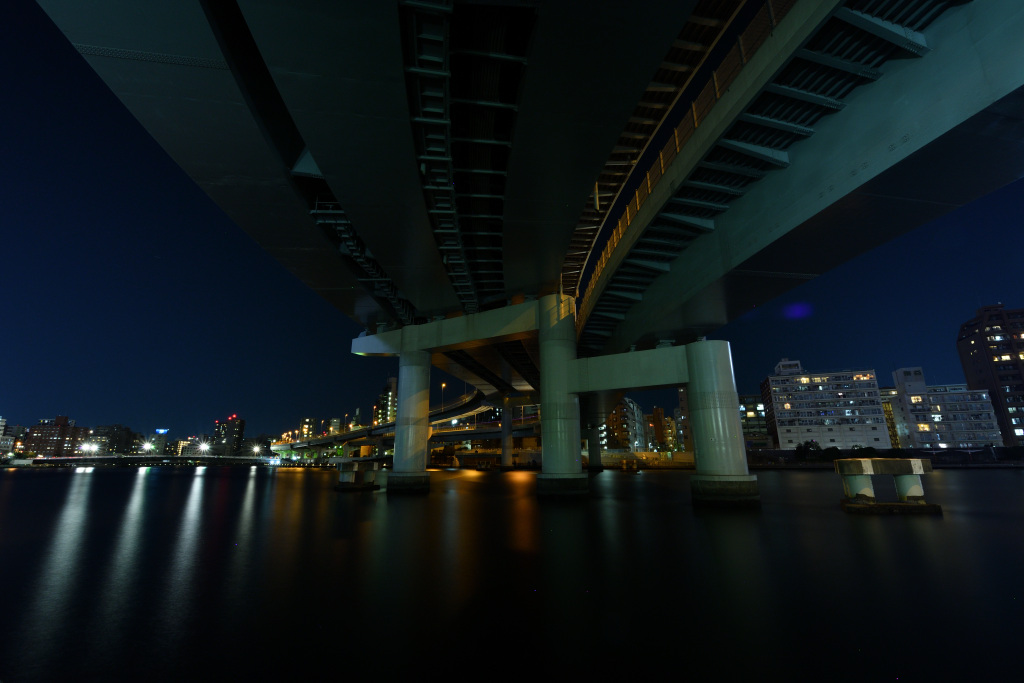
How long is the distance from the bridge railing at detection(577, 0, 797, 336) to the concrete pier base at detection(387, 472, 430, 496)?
1631 centimetres

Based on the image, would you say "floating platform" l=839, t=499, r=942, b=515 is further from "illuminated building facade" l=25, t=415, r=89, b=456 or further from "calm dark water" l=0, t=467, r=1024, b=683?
"illuminated building facade" l=25, t=415, r=89, b=456

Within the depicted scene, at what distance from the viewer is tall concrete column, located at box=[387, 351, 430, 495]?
939 inches

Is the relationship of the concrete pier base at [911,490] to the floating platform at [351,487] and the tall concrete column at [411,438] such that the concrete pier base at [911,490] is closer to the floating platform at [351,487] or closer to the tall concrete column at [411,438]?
the tall concrete column at [411,438]

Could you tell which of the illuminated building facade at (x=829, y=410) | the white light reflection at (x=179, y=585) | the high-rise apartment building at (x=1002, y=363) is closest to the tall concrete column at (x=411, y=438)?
the white light reflection at (x=179, y=585)

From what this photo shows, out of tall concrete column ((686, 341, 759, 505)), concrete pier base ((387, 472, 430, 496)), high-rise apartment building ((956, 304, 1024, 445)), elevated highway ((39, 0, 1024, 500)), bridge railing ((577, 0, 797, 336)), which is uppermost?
high-rise apartment building ((956, 304, 1024, 445))

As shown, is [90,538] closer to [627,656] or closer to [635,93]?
[627,656]

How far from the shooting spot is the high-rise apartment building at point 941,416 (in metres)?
88.9

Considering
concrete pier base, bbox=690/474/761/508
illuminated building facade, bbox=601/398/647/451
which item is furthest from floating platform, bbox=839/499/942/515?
illuminated building facade, bbox=601/398/647/451

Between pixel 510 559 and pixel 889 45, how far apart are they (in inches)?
453

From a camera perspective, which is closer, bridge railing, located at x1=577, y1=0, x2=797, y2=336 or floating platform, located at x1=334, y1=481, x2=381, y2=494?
bridge railing, located at x1=577, y1=0, x2=797, y2=336

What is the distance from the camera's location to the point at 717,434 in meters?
15.6

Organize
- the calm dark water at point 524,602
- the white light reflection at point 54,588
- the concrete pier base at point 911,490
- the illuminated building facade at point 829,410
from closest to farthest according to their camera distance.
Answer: the calm dark water at point 524,602 → the white light reflection at point 54,588 → the concrete pier base at point 911,490 → the illuminated building facade at point 829,410

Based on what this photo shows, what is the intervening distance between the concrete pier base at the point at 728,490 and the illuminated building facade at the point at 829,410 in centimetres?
9404

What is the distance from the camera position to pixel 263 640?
15.8ft
